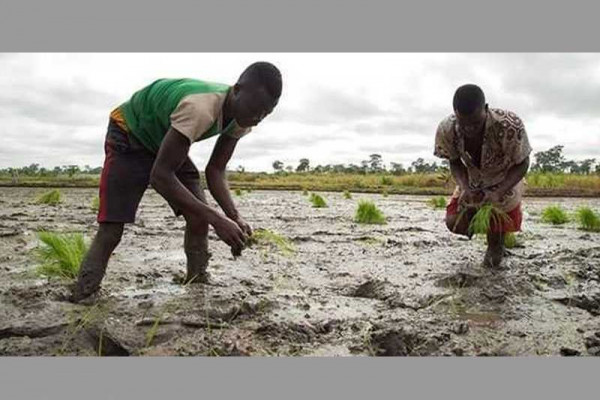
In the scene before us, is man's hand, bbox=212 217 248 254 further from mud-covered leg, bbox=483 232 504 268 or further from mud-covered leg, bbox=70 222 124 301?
mud-covered leg, bbox=483 232 504 268

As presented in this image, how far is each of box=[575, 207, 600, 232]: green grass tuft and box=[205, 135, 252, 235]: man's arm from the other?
4.55m

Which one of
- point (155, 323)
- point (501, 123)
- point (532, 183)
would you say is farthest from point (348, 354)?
point (532, 183)

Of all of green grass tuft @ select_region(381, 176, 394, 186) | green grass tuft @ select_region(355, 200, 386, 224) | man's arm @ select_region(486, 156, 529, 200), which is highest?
green grass tuft @ select_region(381, 176, 394, 186)

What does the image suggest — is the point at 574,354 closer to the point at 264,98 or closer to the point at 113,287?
the point at 264,98

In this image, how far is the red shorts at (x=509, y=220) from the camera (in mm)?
3820

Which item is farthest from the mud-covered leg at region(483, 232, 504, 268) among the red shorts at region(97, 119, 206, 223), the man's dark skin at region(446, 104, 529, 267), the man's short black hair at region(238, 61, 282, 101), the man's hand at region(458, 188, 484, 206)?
the red shorts at region(97, 119, 206, 223)

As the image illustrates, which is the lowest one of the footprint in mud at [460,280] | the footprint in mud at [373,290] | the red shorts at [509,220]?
the footprint in mud at [373,290]

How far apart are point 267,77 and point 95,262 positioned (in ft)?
4.42

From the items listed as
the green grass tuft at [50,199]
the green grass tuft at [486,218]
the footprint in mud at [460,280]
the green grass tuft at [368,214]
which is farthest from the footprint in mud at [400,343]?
the green grass tuft at [50,199]

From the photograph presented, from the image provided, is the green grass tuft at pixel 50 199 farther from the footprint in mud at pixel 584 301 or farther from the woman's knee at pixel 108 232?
the footprint in mud at pixel 584 301

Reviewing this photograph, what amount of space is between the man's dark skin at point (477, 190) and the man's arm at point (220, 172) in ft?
4.80

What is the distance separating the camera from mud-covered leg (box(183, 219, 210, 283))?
325 cm

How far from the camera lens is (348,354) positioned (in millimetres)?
2275

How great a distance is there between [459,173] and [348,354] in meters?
2.10
